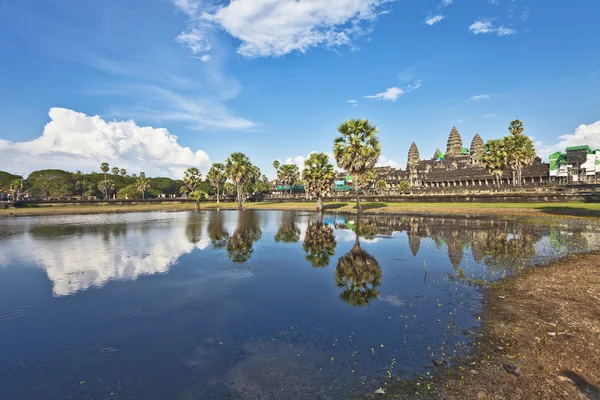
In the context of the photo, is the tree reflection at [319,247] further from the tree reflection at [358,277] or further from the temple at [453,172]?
the temple at [453,172]

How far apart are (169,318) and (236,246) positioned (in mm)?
12656

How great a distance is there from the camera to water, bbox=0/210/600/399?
6305 millimetres

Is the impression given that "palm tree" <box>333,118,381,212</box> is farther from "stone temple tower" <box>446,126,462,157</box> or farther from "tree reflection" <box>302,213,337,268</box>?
"stone temple tower" <box>446,126,462,157</box>

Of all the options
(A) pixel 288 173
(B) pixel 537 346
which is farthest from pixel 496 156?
(B) pixel 537 346

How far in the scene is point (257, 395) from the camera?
581 cm

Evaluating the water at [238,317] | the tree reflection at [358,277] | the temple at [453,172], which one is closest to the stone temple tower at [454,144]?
the temple at [453,172]

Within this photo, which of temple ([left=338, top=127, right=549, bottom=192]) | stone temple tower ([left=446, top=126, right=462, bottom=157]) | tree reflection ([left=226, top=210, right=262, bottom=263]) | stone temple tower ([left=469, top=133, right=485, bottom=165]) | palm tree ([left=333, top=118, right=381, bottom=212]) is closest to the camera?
tree reflection ([left=226, top=210, right=262, bottom=263])

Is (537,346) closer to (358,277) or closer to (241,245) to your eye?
(358,277)

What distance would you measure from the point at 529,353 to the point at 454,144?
16124 centimetres

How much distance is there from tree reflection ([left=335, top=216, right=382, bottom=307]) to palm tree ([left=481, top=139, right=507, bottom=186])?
213ft

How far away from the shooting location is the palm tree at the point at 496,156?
68312 mm

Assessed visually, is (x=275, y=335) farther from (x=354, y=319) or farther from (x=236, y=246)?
(x=236, y=246)

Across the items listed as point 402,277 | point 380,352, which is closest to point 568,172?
point 402,277

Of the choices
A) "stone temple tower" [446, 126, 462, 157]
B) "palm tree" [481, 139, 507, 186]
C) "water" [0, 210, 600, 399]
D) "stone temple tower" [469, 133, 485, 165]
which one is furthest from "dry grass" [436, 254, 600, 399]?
"stone temple tower" [446, 126, 462, 157]
